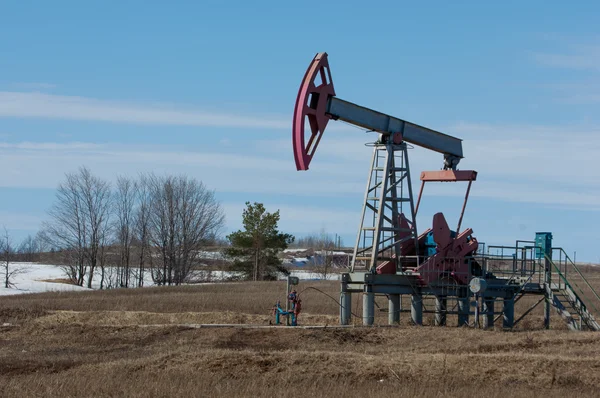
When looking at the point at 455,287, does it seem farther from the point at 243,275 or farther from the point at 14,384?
the point at 243,275

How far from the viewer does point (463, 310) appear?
25.9 meters

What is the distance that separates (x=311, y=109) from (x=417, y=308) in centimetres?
645

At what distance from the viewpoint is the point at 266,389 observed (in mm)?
13875

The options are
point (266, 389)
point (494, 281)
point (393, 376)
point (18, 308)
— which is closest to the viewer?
point (266, 389)

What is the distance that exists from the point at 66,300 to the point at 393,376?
2363cm

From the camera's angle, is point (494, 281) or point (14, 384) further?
point (494, 281)

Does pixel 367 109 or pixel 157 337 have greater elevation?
pixel 367 109

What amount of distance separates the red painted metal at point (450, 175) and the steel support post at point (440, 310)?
3.44 metres

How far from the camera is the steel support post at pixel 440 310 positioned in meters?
25.4

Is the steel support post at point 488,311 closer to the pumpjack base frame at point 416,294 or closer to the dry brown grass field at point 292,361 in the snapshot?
the pumpjack base frame at point 416,294

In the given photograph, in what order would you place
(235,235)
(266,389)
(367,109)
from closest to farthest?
(266,389) < (367,109) < (235,235)

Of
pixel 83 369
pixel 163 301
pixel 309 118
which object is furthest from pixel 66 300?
pixel 83 369

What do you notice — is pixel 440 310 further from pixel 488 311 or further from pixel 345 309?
pixel 345 309

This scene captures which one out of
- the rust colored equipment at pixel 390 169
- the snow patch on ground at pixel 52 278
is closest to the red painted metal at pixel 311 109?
the rust colored equipment at pixel 390 169
